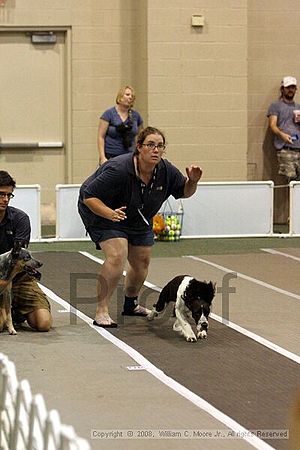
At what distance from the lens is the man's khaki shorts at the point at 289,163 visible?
14508 millimetres

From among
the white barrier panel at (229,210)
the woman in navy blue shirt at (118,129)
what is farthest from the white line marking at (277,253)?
the woman in navy blue shirt at (118,129)

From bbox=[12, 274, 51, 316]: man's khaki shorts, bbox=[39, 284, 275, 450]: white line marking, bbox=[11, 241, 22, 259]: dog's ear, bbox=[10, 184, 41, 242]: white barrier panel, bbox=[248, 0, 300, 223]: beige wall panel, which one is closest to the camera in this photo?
bbox=[39, 284, 275, 450]: white line marking

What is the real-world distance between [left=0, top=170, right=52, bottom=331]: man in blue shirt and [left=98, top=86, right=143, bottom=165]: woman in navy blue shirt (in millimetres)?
4836

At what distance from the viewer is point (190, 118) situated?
1430 cm

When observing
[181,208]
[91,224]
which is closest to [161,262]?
[181,208]

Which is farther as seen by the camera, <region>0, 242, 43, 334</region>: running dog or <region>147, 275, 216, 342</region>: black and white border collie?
<region>147, 275, 216, 342</region>: black and white border collie

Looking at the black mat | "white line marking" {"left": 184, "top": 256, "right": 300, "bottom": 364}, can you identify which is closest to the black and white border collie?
the black mat

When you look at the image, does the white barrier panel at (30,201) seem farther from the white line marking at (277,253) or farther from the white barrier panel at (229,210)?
the white line marking at (277,253)

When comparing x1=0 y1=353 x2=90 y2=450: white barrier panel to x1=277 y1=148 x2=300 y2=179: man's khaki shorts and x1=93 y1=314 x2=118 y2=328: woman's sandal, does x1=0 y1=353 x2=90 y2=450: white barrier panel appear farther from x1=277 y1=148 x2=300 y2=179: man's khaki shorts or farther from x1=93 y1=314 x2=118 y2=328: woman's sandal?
x1=277 y1=148 x2=300 y2=179: man's khaki shorts

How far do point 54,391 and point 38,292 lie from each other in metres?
1.83

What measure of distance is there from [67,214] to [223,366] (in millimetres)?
6074

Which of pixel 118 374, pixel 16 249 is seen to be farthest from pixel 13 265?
pixel 118 374

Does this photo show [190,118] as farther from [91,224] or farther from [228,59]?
[91,224]

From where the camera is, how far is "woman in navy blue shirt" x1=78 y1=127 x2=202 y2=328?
782cm
